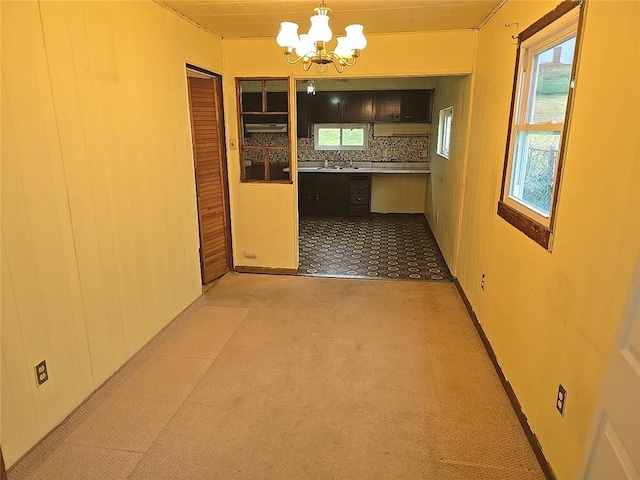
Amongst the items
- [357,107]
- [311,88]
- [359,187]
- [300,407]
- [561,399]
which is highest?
[311,88]

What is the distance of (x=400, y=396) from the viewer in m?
2.36

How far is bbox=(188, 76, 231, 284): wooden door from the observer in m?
3.71

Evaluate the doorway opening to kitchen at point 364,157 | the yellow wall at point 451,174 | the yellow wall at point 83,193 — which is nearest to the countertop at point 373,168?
the doorway opening to kitchen at point 364,157

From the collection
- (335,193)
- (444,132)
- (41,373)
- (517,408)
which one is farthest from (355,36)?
(335,193)

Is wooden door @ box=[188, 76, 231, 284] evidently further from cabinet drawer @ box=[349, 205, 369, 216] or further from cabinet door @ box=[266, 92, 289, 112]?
cabinet drawer @ box=[349, 205, 369, 216]

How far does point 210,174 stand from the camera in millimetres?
3936

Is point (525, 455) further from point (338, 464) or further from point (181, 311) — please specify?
point (181, 311)

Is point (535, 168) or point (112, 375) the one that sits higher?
point (535, 168)

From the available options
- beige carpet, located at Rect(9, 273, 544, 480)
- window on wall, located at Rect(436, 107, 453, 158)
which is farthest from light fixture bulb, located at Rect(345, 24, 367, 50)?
window on wall, located at Rect(436, 107, 453, 158)

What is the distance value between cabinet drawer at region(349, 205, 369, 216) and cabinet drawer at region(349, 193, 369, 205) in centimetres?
7

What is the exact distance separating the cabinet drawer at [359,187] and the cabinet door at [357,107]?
3.34ft

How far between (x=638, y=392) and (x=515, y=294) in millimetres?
1337

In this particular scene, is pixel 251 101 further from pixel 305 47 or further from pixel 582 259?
pixel 582 259

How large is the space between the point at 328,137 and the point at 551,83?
5.35 metres
